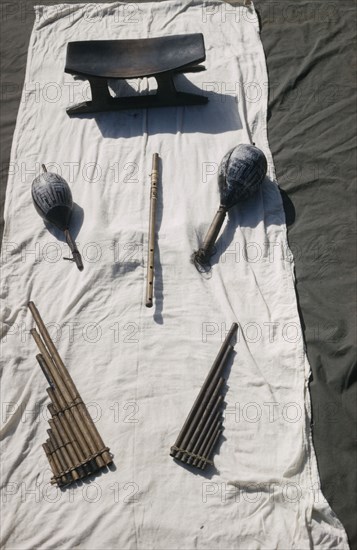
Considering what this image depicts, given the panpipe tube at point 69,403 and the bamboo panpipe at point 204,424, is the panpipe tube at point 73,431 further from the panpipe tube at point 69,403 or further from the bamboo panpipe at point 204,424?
the bamboo panpipe at point 204,424

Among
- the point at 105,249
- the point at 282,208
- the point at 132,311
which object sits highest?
the point at 282,208

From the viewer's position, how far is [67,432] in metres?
3.19

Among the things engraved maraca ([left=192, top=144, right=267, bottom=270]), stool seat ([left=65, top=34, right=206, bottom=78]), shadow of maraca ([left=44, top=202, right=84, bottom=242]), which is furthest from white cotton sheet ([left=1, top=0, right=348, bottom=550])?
stool seat ([left=65, top=34, right=206, bottom=78])

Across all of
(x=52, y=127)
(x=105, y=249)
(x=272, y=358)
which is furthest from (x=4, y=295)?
(x=272, y=358)

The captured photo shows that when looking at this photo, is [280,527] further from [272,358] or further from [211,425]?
[272,358]

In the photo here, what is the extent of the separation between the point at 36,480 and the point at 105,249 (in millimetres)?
1481

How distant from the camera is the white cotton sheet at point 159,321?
2973mm

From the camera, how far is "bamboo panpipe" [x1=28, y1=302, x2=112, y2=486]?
3.09 metres

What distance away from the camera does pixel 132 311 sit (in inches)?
141

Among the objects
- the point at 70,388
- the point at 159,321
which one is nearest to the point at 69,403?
the point at 70,388

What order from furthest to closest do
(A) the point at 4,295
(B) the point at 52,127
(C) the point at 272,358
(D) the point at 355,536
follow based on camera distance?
(B) the point at 52,127, (A) the point at 4,295, (C) the point at 272,358, (D) the point at 355,536

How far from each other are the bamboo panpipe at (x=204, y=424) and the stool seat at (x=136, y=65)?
211 centimetres

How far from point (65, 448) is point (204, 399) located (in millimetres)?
811

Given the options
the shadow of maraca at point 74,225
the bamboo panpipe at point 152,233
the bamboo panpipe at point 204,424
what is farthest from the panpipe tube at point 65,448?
the shadow of maraca at point 74,225
